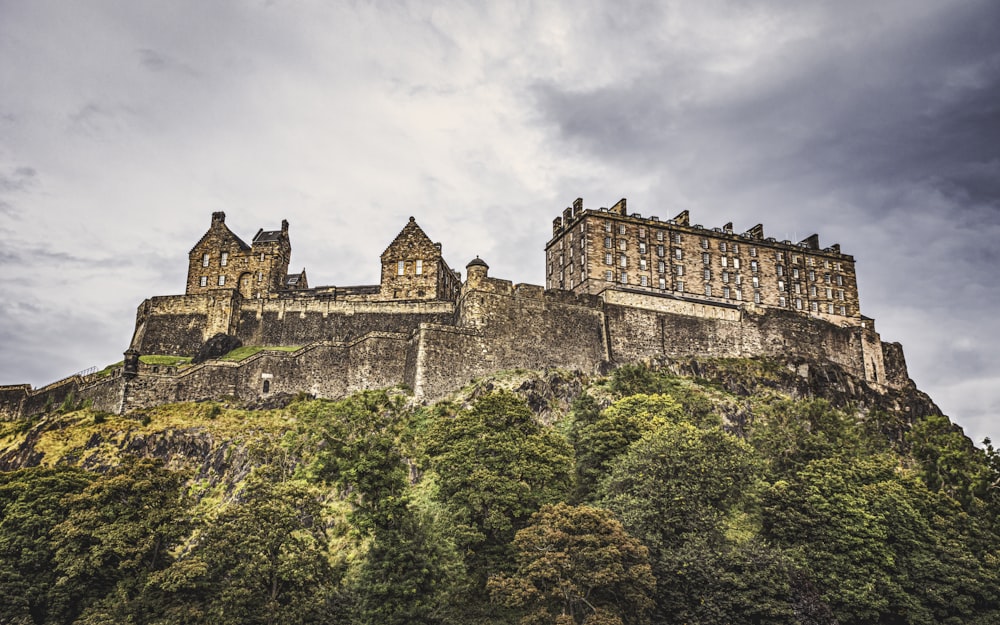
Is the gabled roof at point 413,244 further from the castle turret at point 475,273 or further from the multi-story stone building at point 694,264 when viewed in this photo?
the multi-story stone building at point 694,264

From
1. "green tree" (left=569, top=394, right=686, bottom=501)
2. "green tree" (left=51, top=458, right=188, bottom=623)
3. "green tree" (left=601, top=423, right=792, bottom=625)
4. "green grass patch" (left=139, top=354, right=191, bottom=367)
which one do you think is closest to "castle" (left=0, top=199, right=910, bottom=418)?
"green grass patch" (left=139, top=354, right=191, bottom=367)

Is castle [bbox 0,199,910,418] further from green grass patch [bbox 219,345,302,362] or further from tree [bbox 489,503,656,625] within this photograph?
tree [bbox 489,503,656,625]

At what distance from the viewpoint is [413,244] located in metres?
59.7

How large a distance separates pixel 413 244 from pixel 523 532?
34.8 m

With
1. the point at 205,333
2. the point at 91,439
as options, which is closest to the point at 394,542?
the point at 91,439

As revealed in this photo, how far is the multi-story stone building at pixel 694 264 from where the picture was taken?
64.2 m

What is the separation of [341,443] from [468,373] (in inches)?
857

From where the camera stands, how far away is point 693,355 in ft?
197

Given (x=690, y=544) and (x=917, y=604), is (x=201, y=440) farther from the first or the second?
(x=917, y=604)

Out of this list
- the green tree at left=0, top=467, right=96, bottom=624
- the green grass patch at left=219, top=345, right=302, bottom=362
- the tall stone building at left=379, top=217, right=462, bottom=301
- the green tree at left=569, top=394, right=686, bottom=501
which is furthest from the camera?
the tall stone building at left=379, top=217, right=462, bottom=301

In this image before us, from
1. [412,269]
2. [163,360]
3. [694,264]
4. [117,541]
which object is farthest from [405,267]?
[117,541]

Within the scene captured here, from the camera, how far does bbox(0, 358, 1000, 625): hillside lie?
1119 inches

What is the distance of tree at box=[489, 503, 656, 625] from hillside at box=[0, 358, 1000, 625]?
0.29 feet

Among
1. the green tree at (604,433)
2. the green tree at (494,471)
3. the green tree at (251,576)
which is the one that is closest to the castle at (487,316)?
the green tree at (604,433)
